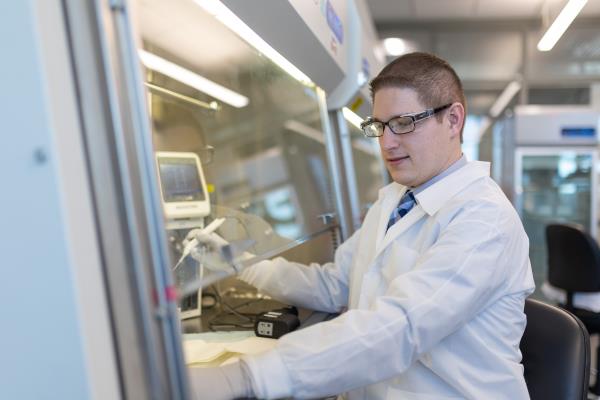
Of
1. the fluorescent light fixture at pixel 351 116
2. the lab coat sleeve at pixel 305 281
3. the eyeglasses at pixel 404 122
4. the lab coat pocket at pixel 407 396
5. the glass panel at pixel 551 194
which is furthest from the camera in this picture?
the glass panel at pixel 551 194

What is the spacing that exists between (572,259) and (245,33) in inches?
90.2

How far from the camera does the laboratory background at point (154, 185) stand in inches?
20.5

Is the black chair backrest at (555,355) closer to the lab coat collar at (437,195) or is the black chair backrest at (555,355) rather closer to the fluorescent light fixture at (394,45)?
the lab coat collar at (437,195)

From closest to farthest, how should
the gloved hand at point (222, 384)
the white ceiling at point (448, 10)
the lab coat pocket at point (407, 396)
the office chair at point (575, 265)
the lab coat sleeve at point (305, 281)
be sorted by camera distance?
the gloved hand at point (222, 384) → the lab coat pocket at point (407, 396) → the lab coat sleeve at point (305, 281) → the office chair at point (575, 265) → the white ceiling at point (448, 10)

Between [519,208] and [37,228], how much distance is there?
3.57 metres

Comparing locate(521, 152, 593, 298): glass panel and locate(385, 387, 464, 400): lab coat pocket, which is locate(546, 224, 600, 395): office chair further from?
locate(385, 387, 464, 400): lab coat pocket

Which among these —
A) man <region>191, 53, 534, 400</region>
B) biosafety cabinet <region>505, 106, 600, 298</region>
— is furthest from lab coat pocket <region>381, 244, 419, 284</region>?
biosafety cabinet <region>505, 106, 600, 298</region>

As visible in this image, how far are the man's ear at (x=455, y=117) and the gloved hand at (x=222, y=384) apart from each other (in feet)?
2.33

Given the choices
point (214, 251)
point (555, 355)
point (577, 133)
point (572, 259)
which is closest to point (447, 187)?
point (555, 355)

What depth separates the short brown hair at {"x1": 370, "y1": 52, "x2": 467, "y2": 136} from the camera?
1021 millimetres

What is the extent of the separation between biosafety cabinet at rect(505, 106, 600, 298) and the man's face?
2.58 metres

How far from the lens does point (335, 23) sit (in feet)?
4.70

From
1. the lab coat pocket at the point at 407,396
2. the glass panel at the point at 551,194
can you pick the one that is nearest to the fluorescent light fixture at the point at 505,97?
the glass panel at the point at 551,194

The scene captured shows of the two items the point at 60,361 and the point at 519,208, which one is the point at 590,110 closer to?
the point at 519,208
